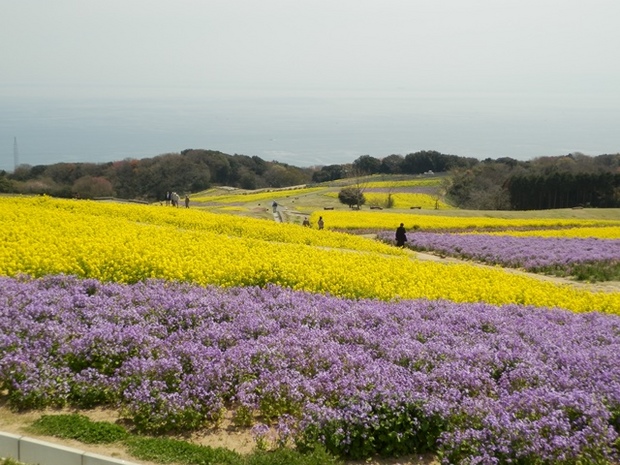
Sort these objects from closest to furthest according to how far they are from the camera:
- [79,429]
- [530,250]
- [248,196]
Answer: [79,429], [530,250], [248,196]

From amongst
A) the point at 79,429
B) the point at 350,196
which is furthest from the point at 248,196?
the point at 79,429

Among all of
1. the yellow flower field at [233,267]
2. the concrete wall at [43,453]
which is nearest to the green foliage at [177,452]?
the concrete wall at [43,453]

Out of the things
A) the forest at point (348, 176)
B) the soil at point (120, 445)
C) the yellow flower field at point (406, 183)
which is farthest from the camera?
the yellow flower field at point (406, 183)

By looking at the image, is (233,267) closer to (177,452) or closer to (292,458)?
(177,452)

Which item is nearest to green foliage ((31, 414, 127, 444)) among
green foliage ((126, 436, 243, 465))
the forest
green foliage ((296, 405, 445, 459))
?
green foliage ((126, 436, 243, 465))

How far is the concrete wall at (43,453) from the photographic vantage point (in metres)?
5.86

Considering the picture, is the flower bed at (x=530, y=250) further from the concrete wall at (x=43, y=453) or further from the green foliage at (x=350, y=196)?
the green foliage at (x=350, y=196)

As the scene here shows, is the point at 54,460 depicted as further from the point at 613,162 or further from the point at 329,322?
the point at 613,162

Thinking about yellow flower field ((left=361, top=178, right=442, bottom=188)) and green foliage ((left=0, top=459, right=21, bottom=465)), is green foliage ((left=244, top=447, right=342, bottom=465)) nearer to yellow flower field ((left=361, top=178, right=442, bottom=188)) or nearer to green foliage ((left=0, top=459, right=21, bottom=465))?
green foliage ((left=0, top=459, right=21, bottom=465))

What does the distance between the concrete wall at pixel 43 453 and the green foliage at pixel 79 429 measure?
12.0 inches

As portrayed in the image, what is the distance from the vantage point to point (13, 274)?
12.4 metres

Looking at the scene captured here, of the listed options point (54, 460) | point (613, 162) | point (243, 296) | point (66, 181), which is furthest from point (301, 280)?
point (613, 162)

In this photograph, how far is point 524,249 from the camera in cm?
2861

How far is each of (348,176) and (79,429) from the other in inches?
4572
